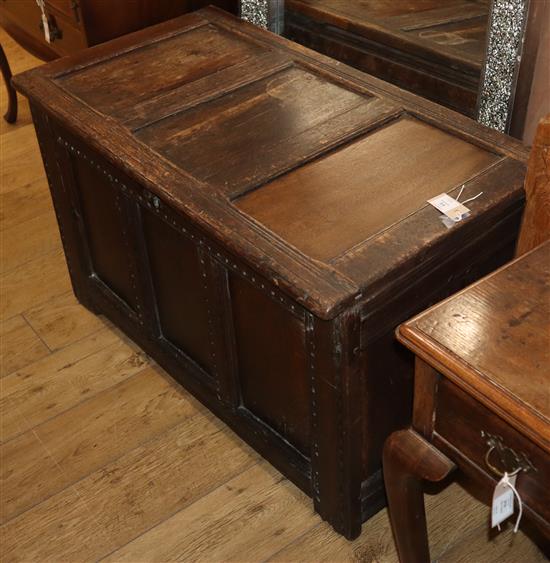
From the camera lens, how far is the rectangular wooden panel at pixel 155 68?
6.30 feet

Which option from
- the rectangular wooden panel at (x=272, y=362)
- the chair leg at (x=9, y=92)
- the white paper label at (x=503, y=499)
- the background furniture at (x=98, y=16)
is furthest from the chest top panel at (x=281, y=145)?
the chair leg at (x=9, y=92)

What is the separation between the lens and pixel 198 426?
2.02 metres

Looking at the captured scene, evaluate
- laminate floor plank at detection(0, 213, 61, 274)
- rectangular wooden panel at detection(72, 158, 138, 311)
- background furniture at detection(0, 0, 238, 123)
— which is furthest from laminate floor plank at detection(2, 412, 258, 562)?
background furniture at detection(0, 0, 238, 123)

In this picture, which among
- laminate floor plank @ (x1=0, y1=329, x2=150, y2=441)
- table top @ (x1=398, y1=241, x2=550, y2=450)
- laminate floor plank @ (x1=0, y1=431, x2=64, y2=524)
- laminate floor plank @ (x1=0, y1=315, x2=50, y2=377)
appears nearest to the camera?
table top @ (x1=398, y1=241, x2=550, y2=450)

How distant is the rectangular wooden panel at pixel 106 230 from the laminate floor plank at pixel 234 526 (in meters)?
0.52

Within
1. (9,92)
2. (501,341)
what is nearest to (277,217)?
(501,341)

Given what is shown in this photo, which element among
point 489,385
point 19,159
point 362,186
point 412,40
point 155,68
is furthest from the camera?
point 19,159

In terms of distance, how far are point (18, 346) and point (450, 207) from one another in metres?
1.26

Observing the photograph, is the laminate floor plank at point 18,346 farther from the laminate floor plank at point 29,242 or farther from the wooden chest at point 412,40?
the wooden chest at point 412,40

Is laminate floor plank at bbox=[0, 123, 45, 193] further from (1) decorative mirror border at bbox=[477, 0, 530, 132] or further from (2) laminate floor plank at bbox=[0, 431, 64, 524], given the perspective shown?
(1) decorative mirror border at bbox=[477, 0, 530, 132]

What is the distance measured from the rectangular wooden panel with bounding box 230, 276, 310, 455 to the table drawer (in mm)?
348

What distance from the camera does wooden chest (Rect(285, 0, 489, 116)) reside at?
1.76m

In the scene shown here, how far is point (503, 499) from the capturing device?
46.7 inches

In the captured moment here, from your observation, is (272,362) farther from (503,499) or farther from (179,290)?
(503,499)
